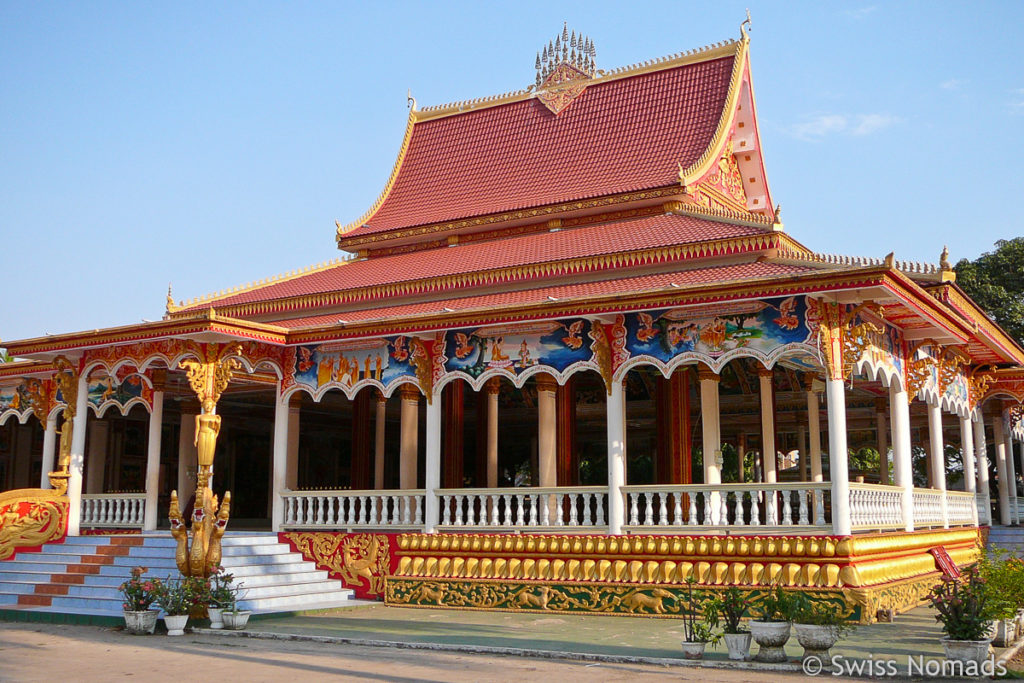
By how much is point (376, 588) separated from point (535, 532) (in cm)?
262

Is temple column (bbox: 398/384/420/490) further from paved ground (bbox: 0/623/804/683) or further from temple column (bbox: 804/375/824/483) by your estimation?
temple column (bbox: 804/375/824/483)

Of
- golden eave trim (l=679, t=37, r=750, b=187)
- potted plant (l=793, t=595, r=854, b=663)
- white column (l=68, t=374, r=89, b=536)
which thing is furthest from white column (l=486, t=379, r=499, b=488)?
potted plant (l=793, t=595, r=854, b=663)

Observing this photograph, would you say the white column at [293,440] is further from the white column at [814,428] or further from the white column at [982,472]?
the white column at [982,472]

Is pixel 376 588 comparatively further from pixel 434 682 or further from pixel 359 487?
pixel 434 682

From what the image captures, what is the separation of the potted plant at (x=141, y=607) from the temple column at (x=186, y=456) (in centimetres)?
766

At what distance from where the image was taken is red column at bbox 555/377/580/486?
55.1ft

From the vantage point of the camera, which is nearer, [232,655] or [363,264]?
[232,655]

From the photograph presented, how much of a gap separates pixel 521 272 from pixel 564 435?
111 inches

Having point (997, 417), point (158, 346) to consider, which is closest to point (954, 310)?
point (997, 417)

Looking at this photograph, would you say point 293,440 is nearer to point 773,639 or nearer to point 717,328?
point 717,328

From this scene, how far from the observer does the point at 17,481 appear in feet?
78.3

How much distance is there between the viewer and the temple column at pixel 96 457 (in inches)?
835

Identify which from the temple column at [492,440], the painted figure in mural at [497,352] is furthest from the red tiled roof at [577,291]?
the temple column at [492,440]

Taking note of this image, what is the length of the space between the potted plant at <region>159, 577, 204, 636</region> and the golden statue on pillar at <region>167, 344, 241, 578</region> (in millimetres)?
570
